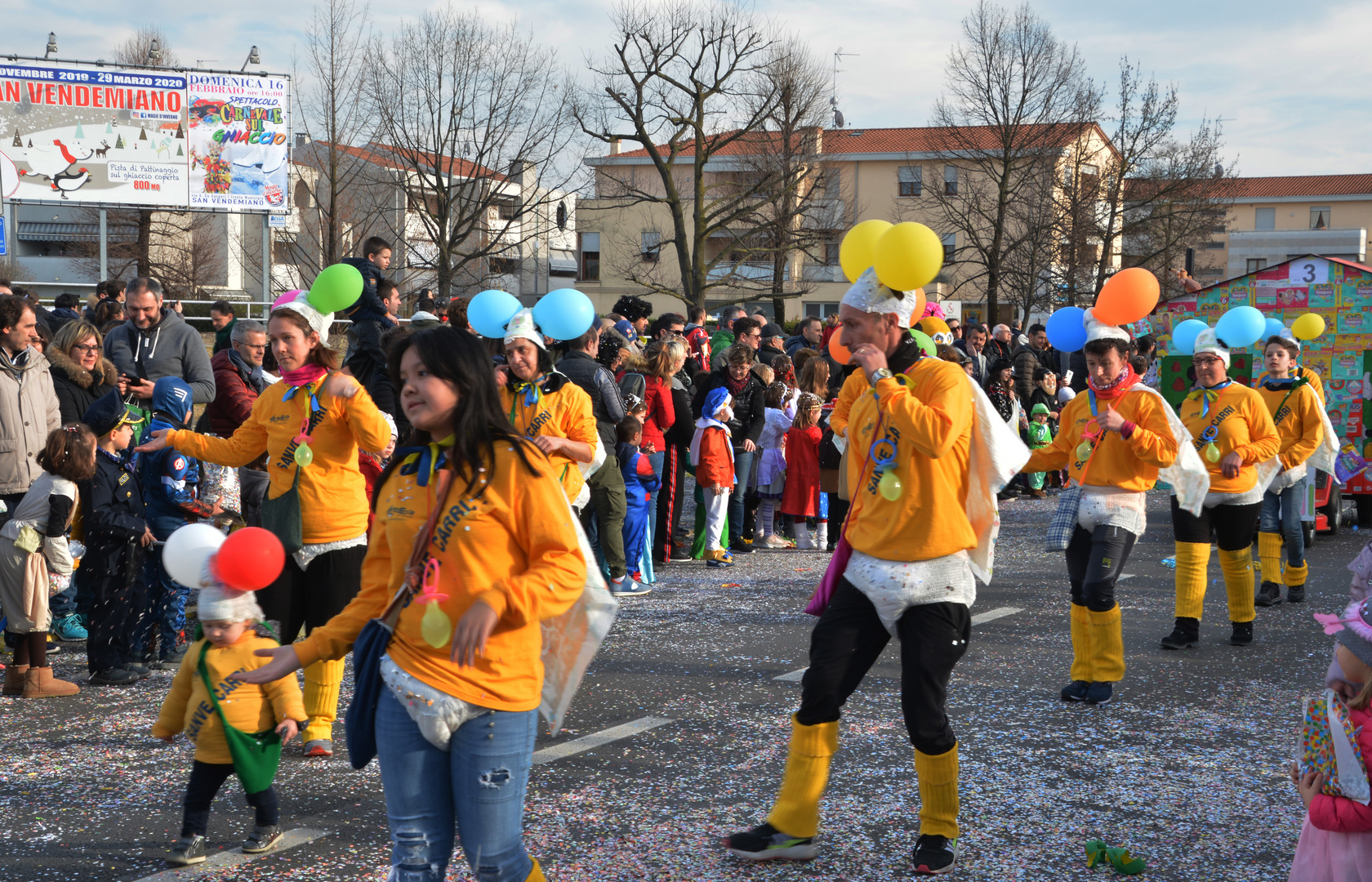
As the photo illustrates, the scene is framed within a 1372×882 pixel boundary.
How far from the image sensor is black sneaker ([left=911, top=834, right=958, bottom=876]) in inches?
155

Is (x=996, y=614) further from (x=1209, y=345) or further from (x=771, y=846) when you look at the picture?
(x=771, y=846)

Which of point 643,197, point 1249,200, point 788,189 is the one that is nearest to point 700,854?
point 643,197

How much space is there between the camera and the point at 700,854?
4.12 meters

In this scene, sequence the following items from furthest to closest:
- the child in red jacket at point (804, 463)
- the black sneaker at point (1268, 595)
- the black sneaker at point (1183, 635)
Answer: the child in red jacket at point (804, 463)
the black sneaker at point (1268, 595)
the black sneaker at point (1183, 635)

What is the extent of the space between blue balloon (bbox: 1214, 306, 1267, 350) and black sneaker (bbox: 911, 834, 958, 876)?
5.46 metres

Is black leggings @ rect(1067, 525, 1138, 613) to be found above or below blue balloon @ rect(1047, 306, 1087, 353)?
below

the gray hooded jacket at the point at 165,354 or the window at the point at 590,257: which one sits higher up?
the window at the point at 590,257

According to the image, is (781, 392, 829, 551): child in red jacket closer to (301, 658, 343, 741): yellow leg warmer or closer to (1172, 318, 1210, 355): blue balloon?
(1172, 318, 1210, 355): blue balloon

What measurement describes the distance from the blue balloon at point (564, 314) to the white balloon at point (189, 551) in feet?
10.4

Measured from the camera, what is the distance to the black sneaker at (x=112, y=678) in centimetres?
629

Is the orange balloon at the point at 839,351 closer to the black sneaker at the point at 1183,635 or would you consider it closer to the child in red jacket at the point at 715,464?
the black sneaker at the point at 1183,635

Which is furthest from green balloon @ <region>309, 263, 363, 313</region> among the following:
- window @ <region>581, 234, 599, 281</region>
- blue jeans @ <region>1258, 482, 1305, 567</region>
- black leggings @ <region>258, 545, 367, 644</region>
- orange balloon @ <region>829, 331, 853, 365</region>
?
window @ <region>581, 234, 599, 281</region>

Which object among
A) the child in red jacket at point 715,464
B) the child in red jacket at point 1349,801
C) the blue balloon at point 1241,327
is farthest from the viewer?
the child in red jacket at point 715,464

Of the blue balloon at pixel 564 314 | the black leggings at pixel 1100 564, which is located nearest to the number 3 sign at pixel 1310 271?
the black leggings at pixel 1100 564
